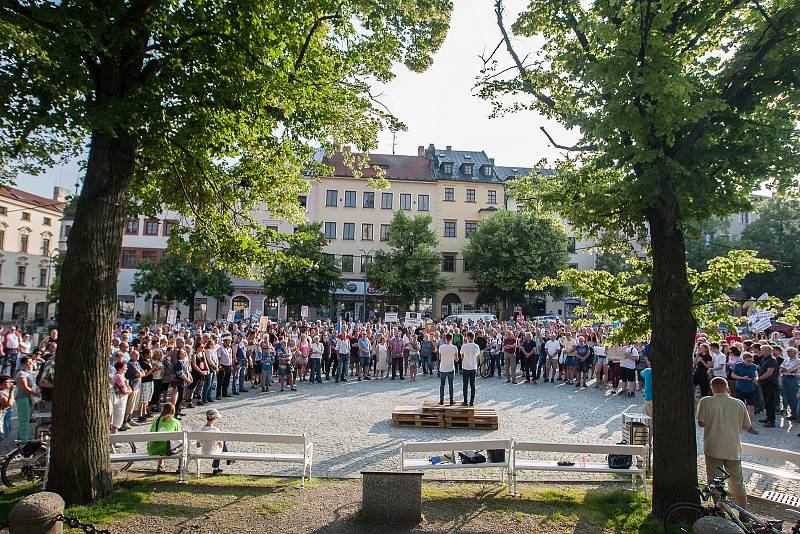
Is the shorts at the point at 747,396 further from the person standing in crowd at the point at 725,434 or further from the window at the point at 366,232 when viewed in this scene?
the window at the point at 366,232

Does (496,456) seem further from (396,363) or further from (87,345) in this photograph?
(396,363)

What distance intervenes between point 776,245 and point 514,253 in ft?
77.4

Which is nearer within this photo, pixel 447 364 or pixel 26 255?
pixel 447 364

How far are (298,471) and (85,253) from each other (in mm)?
4757

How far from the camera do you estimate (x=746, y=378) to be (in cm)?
1223

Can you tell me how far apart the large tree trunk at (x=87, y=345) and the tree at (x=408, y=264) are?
1532 inches

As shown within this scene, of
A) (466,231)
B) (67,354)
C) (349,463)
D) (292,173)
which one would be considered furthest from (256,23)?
(466,231)

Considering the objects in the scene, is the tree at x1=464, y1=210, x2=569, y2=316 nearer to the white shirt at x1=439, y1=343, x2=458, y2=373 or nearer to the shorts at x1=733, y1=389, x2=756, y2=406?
the white shirt at x1=439, y1=343, x2=458, y2=373

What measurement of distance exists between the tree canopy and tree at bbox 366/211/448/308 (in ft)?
14.6

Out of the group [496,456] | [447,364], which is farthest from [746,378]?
[496,456]

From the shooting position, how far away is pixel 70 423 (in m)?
6.77

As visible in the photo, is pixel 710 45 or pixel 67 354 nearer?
pixel 67 354

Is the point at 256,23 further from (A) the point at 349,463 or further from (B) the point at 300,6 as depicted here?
(A) the point at 349,463

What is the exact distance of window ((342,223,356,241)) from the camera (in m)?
52.2
